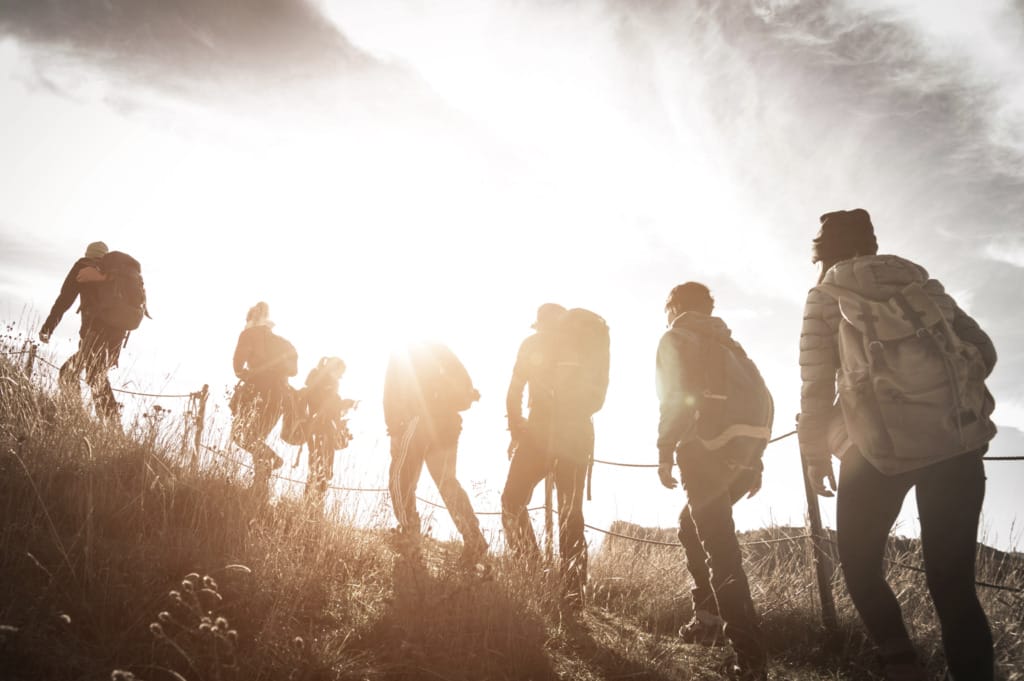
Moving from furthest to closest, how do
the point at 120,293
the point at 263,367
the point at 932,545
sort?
the point at 263,367 < the point at 120,293 < the point at 932,545

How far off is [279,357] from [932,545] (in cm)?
606

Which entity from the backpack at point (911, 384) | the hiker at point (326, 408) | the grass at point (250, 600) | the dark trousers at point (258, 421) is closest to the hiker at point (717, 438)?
the grass at point (250, 600)

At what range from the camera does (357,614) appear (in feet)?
10.0

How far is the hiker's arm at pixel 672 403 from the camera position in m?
3.29

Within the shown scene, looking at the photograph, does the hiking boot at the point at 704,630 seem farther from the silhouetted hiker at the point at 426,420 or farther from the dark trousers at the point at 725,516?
the silhouetted hiker at the point at 426,420

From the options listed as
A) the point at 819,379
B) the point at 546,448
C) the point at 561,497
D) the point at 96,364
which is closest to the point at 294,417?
the point at 96,364

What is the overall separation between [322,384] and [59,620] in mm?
5149

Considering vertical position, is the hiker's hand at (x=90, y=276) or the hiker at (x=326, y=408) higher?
the hiker's hand at (x=90, y=276)

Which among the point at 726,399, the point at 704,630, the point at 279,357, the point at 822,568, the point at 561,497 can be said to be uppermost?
the point at 279,357

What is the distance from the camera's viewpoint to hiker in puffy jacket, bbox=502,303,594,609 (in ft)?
14.0

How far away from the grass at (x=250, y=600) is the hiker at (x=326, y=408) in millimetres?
2458

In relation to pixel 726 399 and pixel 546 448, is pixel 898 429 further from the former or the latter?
pixel 546 448

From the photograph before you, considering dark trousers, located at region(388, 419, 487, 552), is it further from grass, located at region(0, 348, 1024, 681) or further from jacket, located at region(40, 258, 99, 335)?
jacket, located at region(40, 258, 99, 335)

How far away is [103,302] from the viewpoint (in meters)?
5.77
